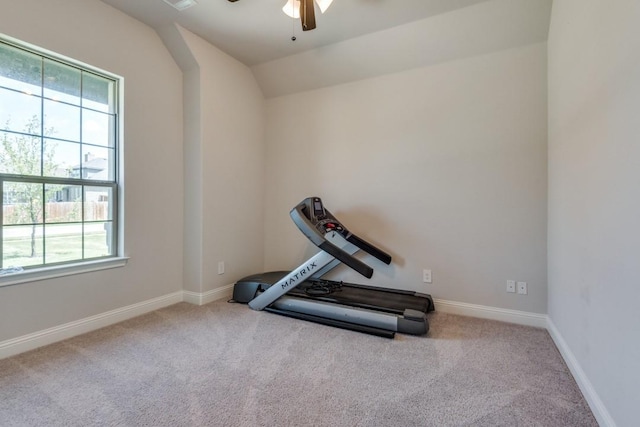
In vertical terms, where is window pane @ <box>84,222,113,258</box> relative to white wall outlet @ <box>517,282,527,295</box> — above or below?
Answer: above

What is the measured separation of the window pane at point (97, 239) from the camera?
261cm

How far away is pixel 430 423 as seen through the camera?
4.80ft

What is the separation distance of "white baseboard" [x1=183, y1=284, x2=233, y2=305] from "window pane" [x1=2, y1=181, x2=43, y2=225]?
1.49 metres

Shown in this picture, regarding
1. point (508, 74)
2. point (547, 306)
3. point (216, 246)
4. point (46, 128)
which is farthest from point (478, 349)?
point (46, 128)

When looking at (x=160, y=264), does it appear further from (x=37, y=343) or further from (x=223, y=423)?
(x=223, y=423)

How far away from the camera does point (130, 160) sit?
111 inches

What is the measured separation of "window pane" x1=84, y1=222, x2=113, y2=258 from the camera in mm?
2614

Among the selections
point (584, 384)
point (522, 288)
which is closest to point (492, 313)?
point (522, 288)

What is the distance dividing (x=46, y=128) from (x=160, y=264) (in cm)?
151

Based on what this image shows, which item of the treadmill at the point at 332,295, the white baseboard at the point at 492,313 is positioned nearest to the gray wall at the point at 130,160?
the treadmill at the point at 332,295

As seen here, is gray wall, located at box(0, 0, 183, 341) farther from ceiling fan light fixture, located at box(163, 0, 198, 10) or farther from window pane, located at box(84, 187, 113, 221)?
ceiling fan light fixture, located at box(163, 0, 198, 10)

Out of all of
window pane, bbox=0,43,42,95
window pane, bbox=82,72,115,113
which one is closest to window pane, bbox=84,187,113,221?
window pane, bbox=82,72,115,113

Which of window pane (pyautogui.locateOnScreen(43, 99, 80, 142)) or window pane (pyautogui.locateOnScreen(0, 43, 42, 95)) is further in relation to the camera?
window pane (pyautogui.locateOnScreen(43, 99, 80, 142))

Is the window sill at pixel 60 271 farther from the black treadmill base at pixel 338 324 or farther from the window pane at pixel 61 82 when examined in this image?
the black treadmill base at pixel 338 324
